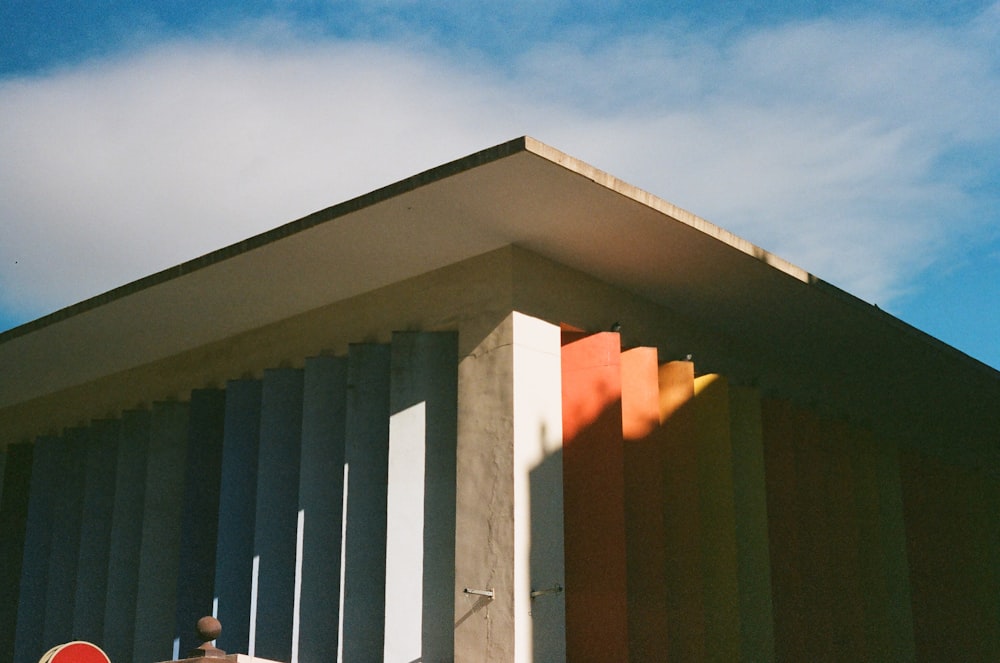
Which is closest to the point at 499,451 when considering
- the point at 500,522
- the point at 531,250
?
the point at 500,522

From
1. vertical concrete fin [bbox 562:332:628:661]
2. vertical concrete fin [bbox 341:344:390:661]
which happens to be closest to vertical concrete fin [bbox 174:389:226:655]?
vertical concrete fin [bbox 341:344:390:661]

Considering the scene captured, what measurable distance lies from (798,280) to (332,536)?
4.46m

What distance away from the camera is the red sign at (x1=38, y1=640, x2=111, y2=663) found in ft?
22.0

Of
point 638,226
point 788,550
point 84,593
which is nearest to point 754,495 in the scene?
point 788,550

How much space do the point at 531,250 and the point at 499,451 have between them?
1676 millimetres

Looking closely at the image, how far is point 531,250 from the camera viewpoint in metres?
9.98

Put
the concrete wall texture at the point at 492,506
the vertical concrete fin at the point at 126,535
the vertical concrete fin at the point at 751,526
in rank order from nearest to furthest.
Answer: the concrete wall texture at the point at 492,506
the vertical concrete fin at the point at 751,526
the vertical concrete fin at the point at 126,535

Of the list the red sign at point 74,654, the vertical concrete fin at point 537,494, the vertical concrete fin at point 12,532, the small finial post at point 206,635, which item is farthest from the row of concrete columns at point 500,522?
the red sign at point 74,654


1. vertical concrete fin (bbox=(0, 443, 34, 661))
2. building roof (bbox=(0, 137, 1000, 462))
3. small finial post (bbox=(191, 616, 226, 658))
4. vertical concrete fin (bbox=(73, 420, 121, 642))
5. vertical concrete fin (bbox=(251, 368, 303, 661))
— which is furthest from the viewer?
vertical concrete fin (bbox=(0, 443, 34, 661))

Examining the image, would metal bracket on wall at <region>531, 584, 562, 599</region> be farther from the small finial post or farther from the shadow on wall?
the small finial post

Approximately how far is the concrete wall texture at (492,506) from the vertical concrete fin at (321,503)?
19 mm

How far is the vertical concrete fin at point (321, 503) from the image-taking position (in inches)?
401

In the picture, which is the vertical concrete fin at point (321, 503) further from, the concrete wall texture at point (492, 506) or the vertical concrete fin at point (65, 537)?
the vertical concrete fin at point (65, 537)

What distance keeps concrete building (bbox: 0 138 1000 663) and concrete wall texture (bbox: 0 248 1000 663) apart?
25 mm
